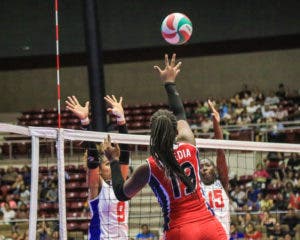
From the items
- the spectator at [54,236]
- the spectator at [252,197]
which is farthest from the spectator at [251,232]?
the spectator at [54,236]

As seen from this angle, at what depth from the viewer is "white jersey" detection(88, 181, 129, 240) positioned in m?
6.63

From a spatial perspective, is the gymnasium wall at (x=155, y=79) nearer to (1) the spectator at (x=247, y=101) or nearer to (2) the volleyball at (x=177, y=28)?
(1) the spectator at (x=247, y=101)

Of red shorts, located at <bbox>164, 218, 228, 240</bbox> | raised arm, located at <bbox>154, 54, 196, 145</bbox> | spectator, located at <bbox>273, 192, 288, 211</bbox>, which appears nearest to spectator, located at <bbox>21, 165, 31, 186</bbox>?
spectator, located at <bbox>273, 192, 288, 211</bbox>

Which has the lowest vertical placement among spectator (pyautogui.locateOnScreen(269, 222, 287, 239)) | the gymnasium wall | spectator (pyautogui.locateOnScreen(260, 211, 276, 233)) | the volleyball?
spectator (pyautogui.locateOnScreen(269, 222, 287, 239))

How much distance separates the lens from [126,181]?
15.2 feet

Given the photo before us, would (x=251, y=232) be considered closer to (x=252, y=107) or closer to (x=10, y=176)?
(x=10, y=176)

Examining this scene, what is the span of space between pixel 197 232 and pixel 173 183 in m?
A: 0.35

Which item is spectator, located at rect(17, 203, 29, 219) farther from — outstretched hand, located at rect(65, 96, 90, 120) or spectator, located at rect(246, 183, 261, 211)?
outstretched hand, located at rect(65, 96, 90, 120)

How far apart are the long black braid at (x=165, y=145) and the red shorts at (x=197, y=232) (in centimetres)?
27

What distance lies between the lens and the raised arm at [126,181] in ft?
15.0

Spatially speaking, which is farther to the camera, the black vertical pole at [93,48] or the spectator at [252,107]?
the spectator at [252,107]

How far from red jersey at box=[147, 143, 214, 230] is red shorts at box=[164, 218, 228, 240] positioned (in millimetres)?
33

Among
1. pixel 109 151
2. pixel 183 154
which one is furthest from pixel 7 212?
pixel 183 154

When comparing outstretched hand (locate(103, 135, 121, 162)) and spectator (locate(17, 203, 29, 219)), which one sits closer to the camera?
outstretched hand (locate(103, 135, 121, 162))
